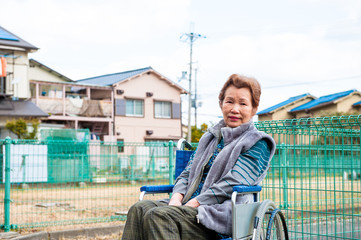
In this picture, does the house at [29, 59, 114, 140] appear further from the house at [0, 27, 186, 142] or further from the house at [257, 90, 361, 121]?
the house at [257, 90, 361, 121]

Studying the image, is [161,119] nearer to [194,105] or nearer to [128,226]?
[194,105]

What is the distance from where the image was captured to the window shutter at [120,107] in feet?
93.2

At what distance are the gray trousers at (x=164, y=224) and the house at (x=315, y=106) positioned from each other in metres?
26.0

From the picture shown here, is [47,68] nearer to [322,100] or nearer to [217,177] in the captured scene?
[322,100]

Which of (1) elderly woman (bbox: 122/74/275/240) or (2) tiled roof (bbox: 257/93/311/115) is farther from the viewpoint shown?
(2) tiled roof (bbox: 257/93/311/115)

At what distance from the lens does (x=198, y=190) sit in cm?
300

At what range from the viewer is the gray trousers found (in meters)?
2.50

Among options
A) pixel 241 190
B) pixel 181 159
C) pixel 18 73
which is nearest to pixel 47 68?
pixel 18 73

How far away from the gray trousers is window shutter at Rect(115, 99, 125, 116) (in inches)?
1019

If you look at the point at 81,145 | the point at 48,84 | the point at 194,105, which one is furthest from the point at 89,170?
the point at 194,105

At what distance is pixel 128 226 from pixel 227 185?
0.63 meters

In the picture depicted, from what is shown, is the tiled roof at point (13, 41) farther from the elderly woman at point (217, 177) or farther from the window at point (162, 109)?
the elderly woman at point (217, 177)

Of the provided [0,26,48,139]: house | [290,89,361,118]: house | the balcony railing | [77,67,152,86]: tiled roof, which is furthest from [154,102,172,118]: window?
[0,26,48,139]: house

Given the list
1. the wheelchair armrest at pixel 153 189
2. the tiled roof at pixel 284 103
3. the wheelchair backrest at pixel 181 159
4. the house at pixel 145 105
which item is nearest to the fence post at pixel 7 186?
the wheelchair backrest at pixel 181 159
